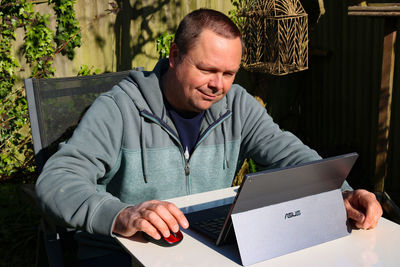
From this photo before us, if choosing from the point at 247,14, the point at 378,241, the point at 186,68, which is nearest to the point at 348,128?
the point at 247,14

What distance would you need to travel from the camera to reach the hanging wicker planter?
3.94 m

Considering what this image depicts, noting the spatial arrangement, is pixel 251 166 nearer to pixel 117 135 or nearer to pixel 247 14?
pixel 247 14

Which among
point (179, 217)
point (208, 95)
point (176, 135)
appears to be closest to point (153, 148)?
point (176, 135)

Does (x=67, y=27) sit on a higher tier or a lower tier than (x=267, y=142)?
higher

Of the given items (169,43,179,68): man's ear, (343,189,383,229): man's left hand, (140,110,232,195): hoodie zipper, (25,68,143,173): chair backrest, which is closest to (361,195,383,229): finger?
(343,189,383,229): man's left hand

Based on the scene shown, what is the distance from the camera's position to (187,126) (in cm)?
232

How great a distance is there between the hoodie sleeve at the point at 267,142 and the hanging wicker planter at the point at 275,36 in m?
1.58

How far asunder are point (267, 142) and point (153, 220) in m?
1.07

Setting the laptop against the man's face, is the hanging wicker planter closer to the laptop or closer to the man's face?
the man's face

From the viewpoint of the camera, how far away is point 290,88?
18.9ft

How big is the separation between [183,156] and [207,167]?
15 centimetres

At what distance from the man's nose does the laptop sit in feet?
2.26

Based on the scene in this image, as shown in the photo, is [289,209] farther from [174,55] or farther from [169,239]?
[174,55]

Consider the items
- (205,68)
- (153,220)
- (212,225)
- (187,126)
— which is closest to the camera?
(153,220)
